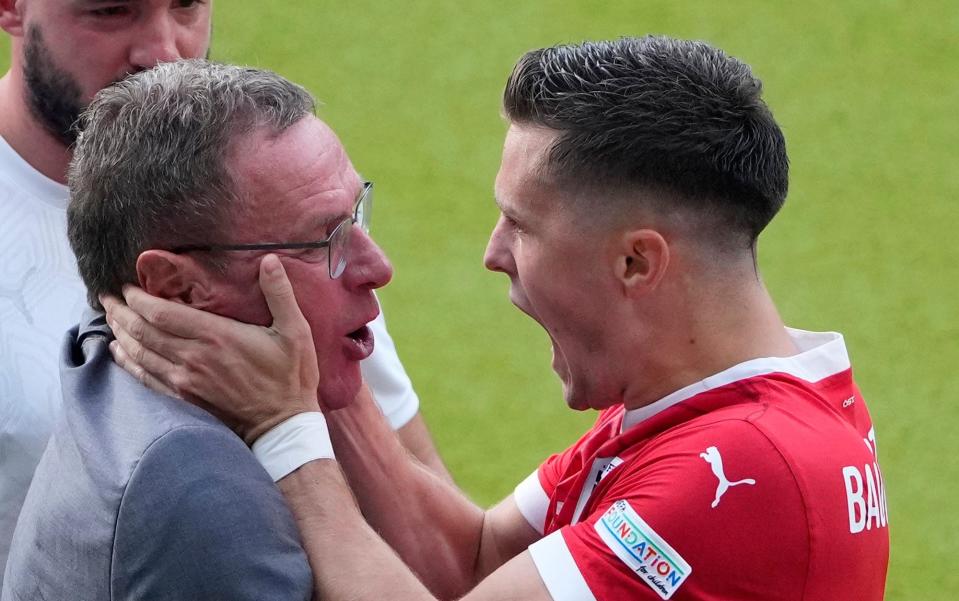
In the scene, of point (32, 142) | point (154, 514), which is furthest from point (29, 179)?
point (154, 514)

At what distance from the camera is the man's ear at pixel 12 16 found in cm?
326

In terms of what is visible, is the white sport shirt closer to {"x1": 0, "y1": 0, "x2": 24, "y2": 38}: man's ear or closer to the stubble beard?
the stubble beard

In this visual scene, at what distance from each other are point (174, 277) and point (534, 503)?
0.91m

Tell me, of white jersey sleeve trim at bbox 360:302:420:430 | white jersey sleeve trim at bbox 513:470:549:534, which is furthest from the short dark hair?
white jersey sleeve trim at bbox 360:302:420:430

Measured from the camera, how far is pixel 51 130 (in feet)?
10.5

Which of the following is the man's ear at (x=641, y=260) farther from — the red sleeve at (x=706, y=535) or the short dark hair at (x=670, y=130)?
the red sleeve at (x=706, y=535)

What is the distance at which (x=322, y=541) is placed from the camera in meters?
2.33

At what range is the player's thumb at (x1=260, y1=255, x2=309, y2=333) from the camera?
2416mm

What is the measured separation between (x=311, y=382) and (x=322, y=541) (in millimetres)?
304

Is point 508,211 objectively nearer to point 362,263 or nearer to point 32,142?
point 362,263

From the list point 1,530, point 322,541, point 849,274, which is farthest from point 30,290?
point 849,274

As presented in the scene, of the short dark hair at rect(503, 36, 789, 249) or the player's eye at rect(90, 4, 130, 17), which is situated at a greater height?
the short dark hair at rect(503, 36, 789, 249)

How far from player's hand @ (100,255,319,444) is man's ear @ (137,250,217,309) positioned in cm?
3

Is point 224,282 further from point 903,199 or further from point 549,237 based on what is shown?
point 903,199
